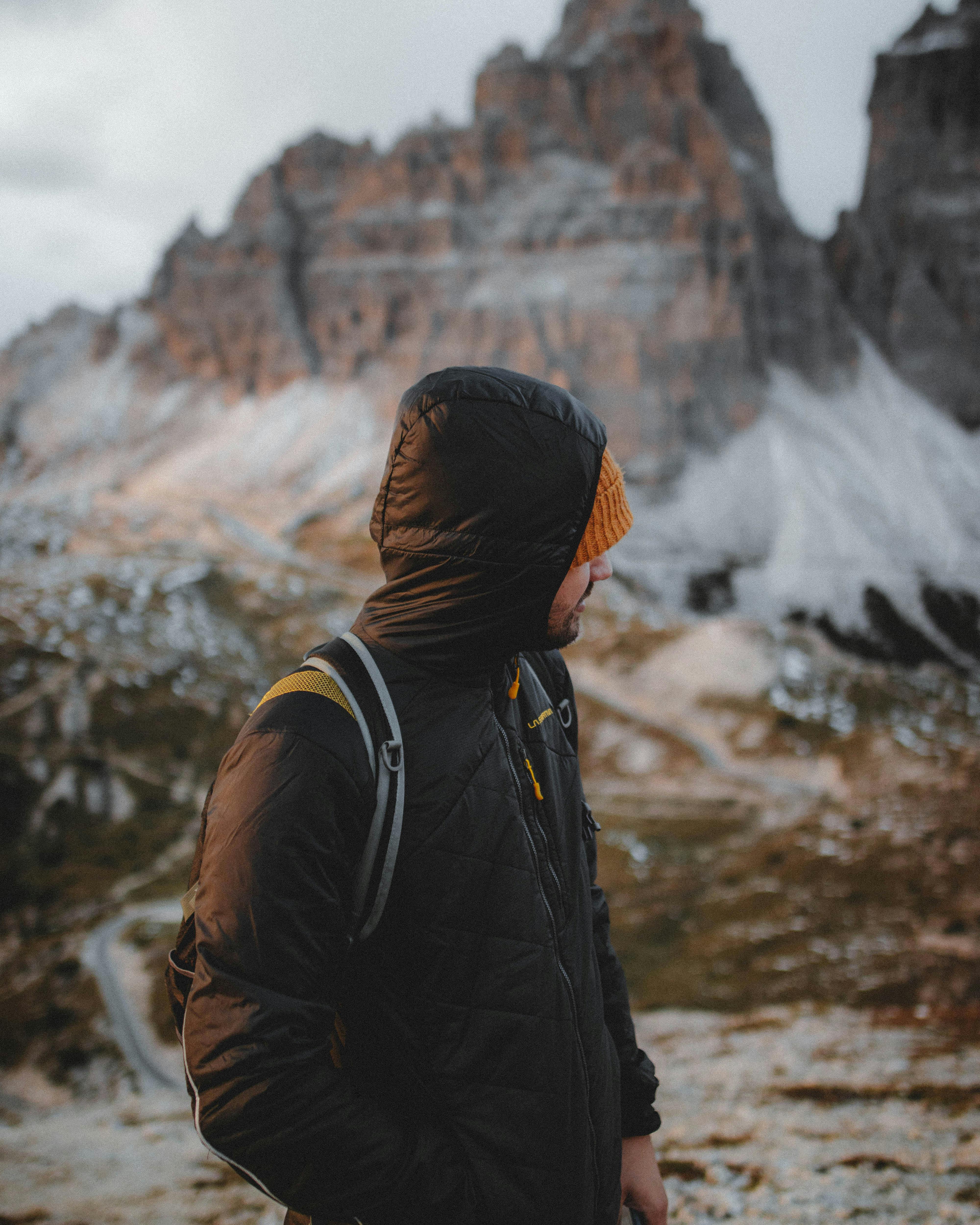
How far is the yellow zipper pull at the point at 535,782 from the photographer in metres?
2.21

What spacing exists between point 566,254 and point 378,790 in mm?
70984

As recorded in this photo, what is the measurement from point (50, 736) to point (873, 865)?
112ft

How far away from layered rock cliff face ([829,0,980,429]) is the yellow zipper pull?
279 feet

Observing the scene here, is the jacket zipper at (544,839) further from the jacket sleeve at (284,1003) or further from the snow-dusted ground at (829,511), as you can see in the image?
the snow-dusted ground at (829,511)

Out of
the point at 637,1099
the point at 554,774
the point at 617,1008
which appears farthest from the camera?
the point at 617,1008

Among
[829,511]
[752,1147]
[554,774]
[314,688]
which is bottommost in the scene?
[752,1147]

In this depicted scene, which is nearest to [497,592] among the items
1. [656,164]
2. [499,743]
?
[499,743]

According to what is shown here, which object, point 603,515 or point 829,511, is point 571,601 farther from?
point 829,511

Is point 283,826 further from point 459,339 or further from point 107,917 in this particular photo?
point 459,339

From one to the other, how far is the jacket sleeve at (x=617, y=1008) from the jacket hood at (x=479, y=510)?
2.30ft

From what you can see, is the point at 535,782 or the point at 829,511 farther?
the point at 829,511

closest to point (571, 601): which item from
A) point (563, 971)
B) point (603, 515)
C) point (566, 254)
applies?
point (603, 515)

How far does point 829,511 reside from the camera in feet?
202

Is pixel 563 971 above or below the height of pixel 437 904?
below
